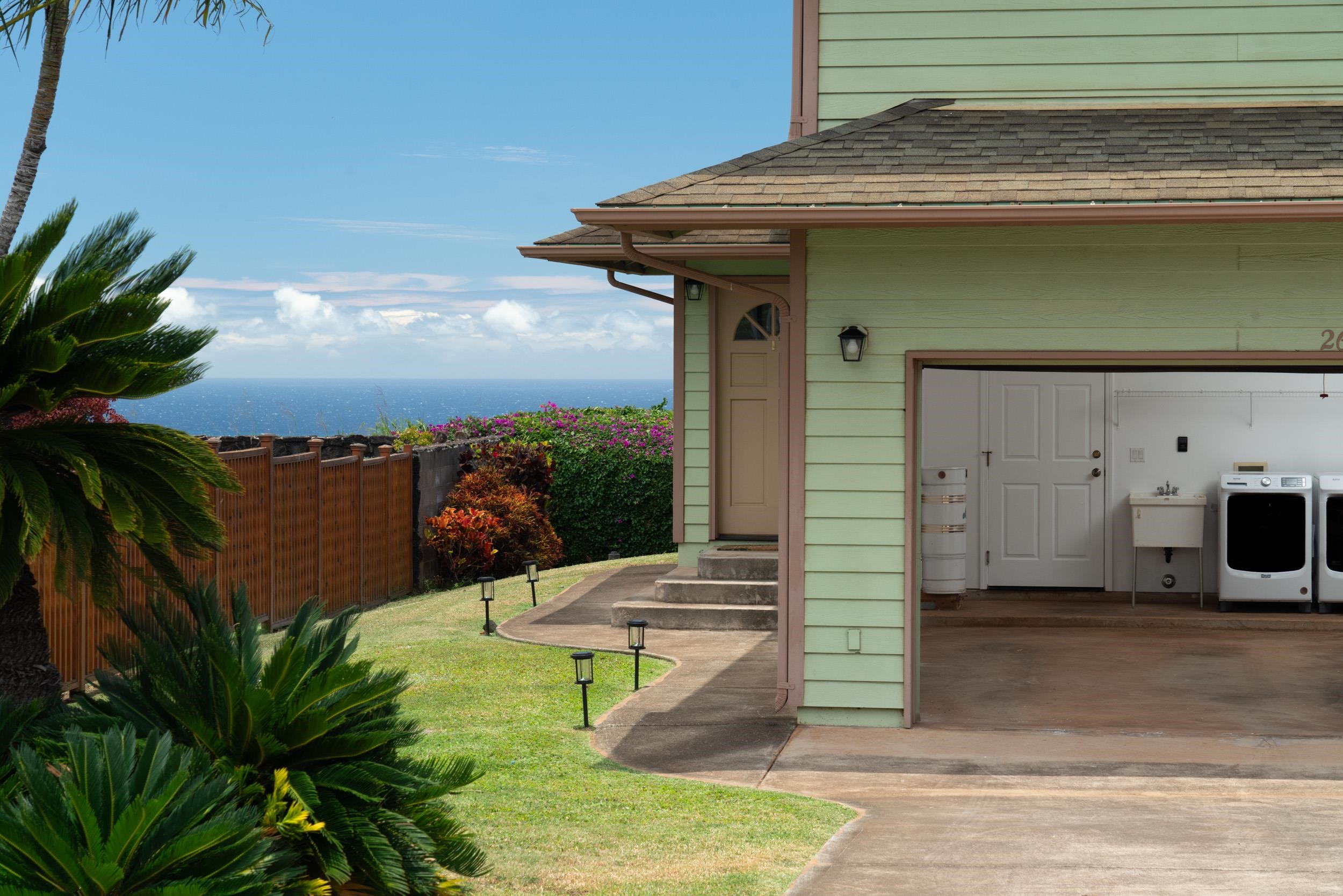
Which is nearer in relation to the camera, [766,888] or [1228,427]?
[766,888]

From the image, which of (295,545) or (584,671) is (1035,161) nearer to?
(584,671)

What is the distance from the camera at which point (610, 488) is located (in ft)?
53.5

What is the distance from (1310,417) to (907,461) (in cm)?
587

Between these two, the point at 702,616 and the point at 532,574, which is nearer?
the point at 702,616

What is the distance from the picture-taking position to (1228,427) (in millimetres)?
12297

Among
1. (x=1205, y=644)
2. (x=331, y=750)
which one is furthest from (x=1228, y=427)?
(x=331, y=750)

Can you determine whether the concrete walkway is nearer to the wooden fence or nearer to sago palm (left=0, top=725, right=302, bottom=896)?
sago palm (left=0, top=725, right=302, bottom=896)

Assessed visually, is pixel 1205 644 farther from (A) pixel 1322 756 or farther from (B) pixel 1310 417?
(A) pixel 1322 756

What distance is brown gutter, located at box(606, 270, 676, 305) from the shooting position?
12422mm

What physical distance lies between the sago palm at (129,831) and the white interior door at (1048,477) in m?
9.27

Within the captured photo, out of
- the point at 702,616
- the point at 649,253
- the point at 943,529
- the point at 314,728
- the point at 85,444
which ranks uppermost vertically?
the point at 649,253

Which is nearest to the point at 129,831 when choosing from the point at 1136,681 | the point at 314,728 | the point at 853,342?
the point at 314,728

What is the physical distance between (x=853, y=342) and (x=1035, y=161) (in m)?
1.49

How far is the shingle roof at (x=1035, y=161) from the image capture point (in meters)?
7.51
